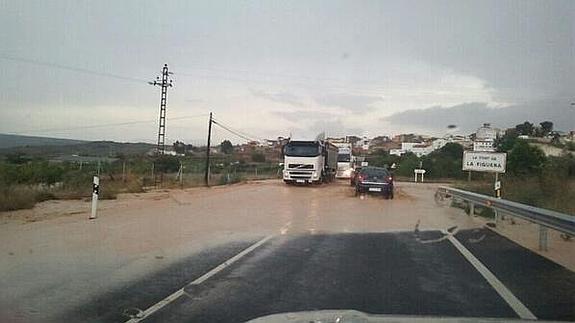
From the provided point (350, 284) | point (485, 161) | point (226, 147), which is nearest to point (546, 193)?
point (485, 161)

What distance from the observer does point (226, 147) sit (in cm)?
10244

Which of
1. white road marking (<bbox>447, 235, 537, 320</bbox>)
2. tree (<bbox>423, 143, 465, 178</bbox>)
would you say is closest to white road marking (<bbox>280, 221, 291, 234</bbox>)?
white road marking (<bbox>447, 235, 537, 320</bbox>)

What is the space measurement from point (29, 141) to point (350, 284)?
121 feet

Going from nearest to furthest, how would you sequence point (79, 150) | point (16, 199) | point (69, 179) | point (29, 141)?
point (16, 199) < point (69, 179) < point (29, 141) < point (79, 150)

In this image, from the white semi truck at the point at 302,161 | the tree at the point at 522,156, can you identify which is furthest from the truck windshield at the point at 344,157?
the tree at the point at 522,156

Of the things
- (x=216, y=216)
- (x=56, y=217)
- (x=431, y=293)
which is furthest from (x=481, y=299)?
(x=56, y=217)

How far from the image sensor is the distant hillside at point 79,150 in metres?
40.4

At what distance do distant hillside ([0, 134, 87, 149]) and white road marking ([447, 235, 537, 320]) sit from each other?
2714 cm

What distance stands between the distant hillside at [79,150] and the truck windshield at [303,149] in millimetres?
12861

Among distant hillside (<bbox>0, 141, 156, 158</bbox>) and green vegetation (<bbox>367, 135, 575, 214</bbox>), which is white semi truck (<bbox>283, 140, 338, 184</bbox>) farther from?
distant hillside (<bbox>0, 141, 156, 158</bbox>)

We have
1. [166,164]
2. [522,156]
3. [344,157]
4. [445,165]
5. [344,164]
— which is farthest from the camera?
[445,165]

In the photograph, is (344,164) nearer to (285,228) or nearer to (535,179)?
(535,179)

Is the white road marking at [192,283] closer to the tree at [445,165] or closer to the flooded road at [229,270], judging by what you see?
the flooded road at [229,270]

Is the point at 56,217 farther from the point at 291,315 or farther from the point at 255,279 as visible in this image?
the point at 291,315
